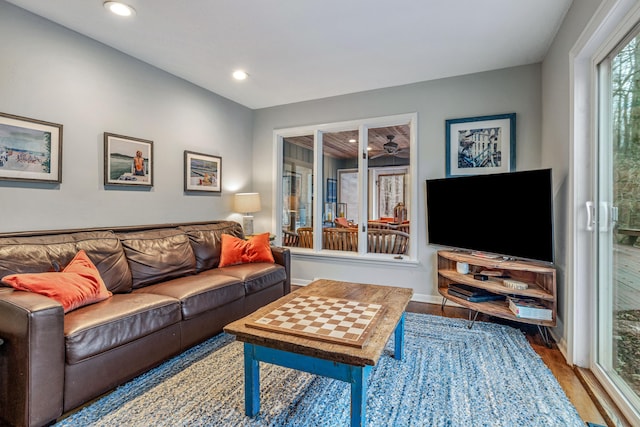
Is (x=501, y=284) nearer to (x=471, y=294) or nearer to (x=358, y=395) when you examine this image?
(x=471, y=294)

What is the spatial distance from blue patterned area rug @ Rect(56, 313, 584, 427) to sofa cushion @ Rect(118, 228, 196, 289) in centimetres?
75

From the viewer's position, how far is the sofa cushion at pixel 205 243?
317 cm

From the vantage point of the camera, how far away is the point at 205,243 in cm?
327

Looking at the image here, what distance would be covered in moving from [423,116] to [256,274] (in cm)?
254

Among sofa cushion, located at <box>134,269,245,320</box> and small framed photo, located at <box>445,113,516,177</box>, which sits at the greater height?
small framed photo, located at <box>445,113,516,177</box>

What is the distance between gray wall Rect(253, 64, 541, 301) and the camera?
316 centimetres

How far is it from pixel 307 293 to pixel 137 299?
114 centimetres

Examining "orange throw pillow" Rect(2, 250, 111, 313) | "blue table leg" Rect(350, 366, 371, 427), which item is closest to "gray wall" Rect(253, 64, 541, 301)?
"blue table leg" Rect(350, 366, 371, 427)

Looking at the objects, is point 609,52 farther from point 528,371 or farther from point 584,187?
point 528,371

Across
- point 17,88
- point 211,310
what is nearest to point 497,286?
point 211,310

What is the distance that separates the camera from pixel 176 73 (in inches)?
133

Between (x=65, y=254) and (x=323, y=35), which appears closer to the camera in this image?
(x=65, y=254)

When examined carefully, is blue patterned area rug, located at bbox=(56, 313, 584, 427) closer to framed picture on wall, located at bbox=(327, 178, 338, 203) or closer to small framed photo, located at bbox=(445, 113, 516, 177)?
small framed photo, located at bbox=(445, 113, 516, 177)

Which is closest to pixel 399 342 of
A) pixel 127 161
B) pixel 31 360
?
pixel 31 360
